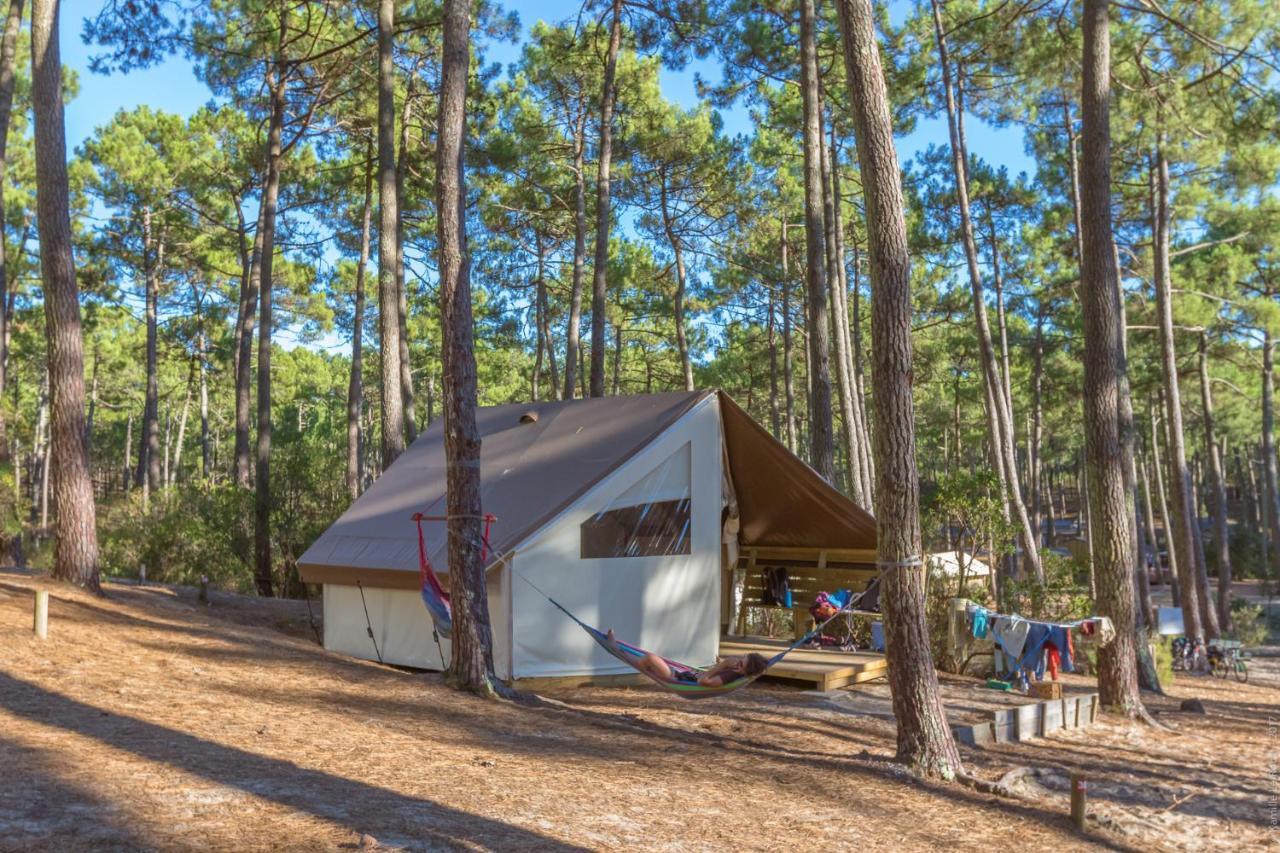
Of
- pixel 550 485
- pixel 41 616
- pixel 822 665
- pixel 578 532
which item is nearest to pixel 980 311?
pixel 822 665

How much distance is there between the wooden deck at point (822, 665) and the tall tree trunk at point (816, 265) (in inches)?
61.3

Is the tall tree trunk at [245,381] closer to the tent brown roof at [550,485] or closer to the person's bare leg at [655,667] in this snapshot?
the tent brown roof at [550,485]

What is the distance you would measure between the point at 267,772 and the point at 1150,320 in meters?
17.3

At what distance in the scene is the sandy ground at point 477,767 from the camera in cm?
328

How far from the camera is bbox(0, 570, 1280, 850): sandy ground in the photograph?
10.8 ft

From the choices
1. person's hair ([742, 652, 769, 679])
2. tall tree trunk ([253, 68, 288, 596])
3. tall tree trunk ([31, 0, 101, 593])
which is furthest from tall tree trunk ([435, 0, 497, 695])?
tall tree trunk ([253, 68, 288, 596])

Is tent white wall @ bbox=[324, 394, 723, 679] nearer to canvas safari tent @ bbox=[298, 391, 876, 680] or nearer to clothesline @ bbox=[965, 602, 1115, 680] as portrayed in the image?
canvas safari tent @ bbox=[298, 391, 876, 680]

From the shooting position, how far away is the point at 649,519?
755 cm

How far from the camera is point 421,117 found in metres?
14.1

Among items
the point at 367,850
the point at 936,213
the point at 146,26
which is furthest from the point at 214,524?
the point at 936,213

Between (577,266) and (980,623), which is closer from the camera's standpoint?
(980,623)

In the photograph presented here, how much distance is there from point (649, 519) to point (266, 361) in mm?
8112

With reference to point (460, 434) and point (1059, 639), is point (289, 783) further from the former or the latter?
point (1059, 639)

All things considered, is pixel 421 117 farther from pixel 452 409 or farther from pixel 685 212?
pixel 452 409
